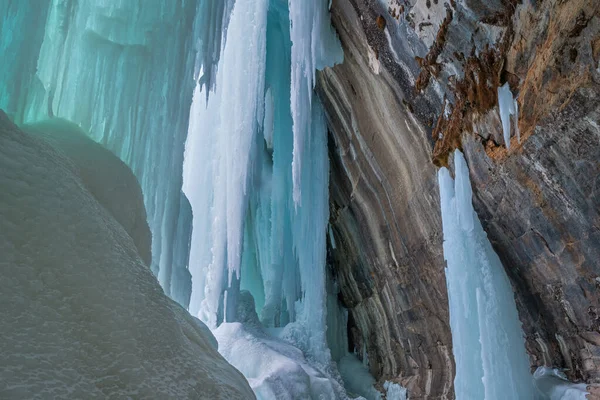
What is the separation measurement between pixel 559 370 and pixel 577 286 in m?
1.16

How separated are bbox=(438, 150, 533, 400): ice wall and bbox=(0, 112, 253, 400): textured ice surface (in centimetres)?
472

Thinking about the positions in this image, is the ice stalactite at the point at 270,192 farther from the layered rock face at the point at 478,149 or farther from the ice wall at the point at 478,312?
the ice wall at the point at 478,312

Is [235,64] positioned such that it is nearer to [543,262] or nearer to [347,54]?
[347,54]

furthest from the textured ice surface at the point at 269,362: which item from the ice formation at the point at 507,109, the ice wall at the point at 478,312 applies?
the ice formation at the point at 507,109

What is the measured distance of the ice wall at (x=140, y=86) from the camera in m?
5.58

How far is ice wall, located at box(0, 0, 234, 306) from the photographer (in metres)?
5.58

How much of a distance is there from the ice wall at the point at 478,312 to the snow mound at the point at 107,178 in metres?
4.16

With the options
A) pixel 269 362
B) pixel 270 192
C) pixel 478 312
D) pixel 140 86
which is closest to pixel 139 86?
pixel 140 86

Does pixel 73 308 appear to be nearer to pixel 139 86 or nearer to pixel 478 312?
pixel 139 86

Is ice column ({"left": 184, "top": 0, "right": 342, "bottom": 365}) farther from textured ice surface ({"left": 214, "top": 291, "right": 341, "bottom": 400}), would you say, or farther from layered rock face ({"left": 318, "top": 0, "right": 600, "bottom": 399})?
layered rock face ({"left": 318, "top": 0, "right": 600, "bottom": 399})

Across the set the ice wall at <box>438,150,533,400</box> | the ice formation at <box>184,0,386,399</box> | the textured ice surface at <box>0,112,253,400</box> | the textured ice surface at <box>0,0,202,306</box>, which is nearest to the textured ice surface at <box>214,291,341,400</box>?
the ice formation at <box>184,0,386,399</box>

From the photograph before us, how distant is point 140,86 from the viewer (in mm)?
6164

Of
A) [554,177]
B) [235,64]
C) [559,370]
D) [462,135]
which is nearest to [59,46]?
[462,135]

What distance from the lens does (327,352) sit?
452 inches
